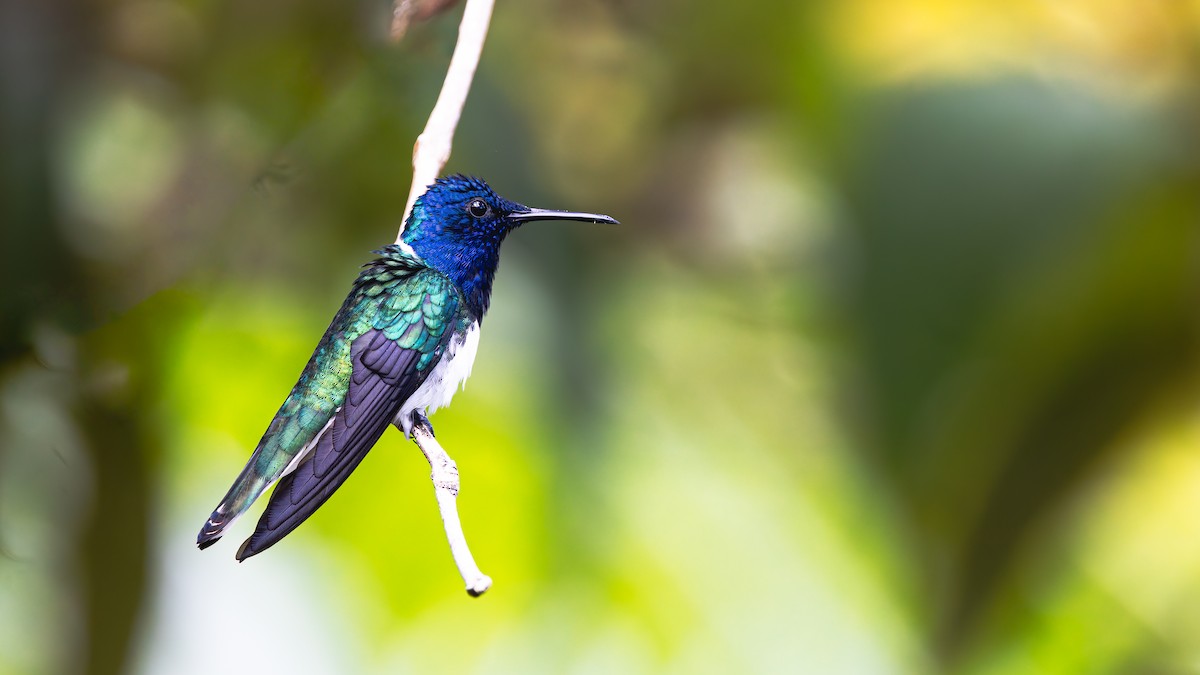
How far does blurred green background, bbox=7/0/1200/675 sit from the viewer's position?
3.51 feet

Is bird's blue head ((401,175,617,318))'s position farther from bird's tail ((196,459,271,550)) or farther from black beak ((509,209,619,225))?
bird's tail ((196,459,271,550))

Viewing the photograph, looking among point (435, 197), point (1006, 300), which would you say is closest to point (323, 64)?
point (435, 197)

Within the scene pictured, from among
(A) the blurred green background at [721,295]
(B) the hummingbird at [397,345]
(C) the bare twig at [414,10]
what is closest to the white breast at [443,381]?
(B) the hummingbird at [397,345]

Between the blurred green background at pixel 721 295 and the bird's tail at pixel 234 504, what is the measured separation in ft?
1.85

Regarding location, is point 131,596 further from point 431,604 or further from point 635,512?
point 635,512

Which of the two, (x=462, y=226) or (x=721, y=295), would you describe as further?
(x=721, y=295)

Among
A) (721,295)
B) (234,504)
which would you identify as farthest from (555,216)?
(721,295)

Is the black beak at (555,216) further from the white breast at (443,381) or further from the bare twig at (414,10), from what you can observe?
the bare twig at (414,10)

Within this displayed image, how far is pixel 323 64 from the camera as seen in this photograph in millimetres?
1100

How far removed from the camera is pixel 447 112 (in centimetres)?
52

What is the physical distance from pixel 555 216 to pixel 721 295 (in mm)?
918

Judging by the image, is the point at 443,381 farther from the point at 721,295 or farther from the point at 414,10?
the point at 721,295

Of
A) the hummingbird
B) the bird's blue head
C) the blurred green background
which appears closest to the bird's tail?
the hummingbird

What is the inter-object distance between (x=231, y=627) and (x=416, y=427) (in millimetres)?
506
